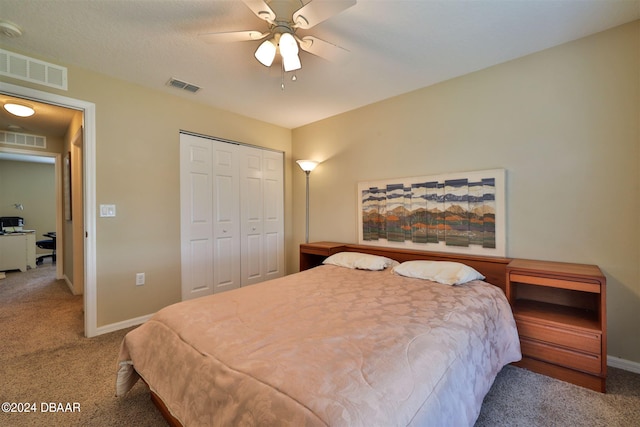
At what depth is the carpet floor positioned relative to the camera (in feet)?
4.96

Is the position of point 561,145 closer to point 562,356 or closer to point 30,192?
point 562,356

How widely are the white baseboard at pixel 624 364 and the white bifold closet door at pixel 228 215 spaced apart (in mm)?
3547

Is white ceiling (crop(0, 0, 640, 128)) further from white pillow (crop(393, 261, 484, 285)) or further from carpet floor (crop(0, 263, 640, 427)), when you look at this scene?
carpet floor (crop(0, 263, 640, 427))

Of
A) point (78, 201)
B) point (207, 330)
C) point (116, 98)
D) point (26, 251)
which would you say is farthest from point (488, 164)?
point (26, 251)

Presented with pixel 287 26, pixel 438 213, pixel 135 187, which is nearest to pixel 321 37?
pixel 287 26

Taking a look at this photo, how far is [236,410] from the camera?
0.94 meters

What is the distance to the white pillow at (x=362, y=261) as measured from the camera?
2.68 metres

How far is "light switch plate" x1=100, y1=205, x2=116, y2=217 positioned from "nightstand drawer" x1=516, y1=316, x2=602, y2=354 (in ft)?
11.9

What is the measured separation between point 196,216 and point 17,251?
4.76 m

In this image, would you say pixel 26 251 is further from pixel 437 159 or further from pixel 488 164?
pixel 488 164

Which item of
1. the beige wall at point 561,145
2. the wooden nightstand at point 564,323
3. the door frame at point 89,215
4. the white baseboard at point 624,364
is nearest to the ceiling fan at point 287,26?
the beige wall at point 561,145

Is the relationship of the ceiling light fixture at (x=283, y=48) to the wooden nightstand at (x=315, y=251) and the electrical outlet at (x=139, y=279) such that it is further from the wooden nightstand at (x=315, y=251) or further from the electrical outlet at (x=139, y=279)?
the electrical outlet at (x=139, y=279)

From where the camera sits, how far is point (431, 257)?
2.71m

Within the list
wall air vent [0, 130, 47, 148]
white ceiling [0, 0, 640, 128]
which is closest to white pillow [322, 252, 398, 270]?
white ceiling [0, 0, 640, 128]
